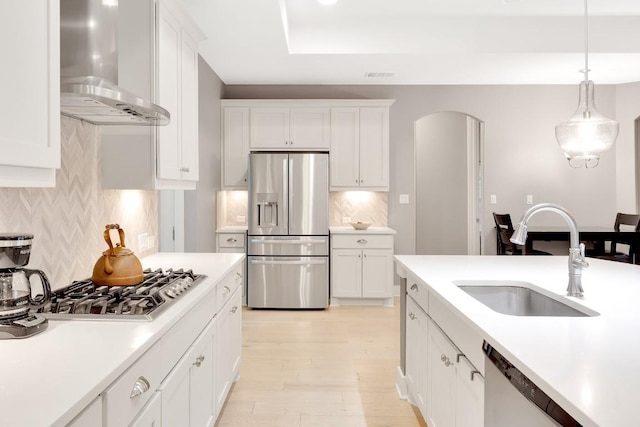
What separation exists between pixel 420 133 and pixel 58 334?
20.1ft

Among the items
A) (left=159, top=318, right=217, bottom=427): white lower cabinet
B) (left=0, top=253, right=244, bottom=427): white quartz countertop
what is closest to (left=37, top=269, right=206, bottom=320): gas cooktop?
(left=0, top=253, right=244, bottom=427): white quartz countertop

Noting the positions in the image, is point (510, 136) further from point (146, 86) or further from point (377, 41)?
point (146, 86)

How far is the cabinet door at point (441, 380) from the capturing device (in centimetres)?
169

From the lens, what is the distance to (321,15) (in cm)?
409

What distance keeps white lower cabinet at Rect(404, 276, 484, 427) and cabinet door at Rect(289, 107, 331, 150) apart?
112 inches

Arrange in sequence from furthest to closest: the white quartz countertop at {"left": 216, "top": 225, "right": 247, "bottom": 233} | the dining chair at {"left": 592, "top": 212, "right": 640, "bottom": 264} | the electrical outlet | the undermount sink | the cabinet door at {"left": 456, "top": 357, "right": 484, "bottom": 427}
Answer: the white quartz countertop at {"left": 216, "top": 225, "right": 247, "bottom": 233} → the dining chair at {"left": 592, "top": 212, "right": 640, "bottom": 264} → the electrical outlet → the undermount sink → the cabinet door at {"left": 456, "top": 357, "right": 484, "bottom": 427}

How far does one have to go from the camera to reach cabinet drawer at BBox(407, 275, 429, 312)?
2106mm

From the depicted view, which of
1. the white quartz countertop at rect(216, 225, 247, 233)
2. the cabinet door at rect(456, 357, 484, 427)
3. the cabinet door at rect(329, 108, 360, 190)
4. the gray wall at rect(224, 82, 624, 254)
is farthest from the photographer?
the gray wall at rect(224, 82, 624, 254)

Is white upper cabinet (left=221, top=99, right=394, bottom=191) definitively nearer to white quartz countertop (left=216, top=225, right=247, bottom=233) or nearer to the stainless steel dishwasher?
white quartz countertop (left=216, top=225, right=247, bottom=233)

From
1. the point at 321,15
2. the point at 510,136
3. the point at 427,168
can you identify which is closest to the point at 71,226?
the point at 321,15

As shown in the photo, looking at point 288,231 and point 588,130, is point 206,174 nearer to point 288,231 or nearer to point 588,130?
point 288,231

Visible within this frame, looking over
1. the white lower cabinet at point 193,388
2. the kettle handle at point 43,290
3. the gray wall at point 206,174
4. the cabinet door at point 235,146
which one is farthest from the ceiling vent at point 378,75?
the kettle handle at point 43,290

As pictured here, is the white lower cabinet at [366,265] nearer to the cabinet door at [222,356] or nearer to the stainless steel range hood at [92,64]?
the cabinet door at [222,356]

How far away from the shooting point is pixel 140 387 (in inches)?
47.2
